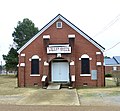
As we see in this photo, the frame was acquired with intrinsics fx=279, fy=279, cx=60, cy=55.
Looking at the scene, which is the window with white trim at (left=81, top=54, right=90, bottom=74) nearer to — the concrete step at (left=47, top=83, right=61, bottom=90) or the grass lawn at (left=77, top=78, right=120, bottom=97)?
the concrete step at (left=47, top=83, right=61, bottom=90)

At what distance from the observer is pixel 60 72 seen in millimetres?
32938

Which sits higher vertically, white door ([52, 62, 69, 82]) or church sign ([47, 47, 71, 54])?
church sign ([47, 47, 71, 54])

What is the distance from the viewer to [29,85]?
107 feet

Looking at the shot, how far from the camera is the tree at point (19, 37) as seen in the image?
69750 millimetres

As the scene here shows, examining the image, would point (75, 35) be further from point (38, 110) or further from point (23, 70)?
point (38, 110)

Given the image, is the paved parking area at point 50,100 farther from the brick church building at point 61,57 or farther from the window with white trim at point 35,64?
the window with white trim at point 35,64

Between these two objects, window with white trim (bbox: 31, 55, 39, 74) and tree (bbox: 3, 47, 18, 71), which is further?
tree (bbox: 3, 47, 18, 71)

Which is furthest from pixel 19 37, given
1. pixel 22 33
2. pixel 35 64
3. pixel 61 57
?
pixel 61 57

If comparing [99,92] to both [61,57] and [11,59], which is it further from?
[11,59]

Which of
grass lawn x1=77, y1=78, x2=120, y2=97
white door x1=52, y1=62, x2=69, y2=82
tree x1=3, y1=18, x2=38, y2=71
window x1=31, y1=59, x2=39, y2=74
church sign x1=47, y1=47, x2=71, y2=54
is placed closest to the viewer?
grass lawn x1=77, y1=78, x2=120, y2=97

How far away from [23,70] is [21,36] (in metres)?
41.4

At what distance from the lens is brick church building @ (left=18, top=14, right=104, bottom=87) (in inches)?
1241

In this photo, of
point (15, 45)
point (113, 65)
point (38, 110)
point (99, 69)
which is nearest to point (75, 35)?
point (99, 69)

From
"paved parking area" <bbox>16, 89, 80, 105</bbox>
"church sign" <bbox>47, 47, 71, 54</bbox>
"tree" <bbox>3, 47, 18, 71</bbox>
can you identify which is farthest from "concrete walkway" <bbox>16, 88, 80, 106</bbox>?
"tree" <bbox>3, 47, 18, 71</bbox>
